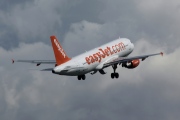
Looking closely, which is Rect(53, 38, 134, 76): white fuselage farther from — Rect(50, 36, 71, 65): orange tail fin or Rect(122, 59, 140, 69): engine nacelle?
Rect(122, 59, 140, 69): engine nacelle

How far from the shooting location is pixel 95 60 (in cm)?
12675

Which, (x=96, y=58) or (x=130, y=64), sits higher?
(x=96, y=58)

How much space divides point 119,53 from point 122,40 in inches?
151

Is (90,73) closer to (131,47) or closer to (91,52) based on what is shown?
(91,52)

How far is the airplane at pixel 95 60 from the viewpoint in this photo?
120 m

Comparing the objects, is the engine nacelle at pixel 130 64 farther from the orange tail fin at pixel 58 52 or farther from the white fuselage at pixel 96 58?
the orange tail fin at pixel 58 52

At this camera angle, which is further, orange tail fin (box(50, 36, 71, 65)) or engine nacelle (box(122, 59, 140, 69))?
engine nacelle (box(122, 59, 140, 69))

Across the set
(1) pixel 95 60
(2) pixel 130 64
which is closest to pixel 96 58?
(1) pixel 95 60

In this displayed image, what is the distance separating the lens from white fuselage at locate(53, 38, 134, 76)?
120062mm

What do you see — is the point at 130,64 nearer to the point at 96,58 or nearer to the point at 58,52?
the point at 96,58

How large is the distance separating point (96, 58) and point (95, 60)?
20.9 inches

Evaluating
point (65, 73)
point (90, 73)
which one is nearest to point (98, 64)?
point (90, 73)

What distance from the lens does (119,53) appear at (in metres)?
135

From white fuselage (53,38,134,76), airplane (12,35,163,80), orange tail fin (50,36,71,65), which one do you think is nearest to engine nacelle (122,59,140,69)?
airplane (12,35,163,80)
